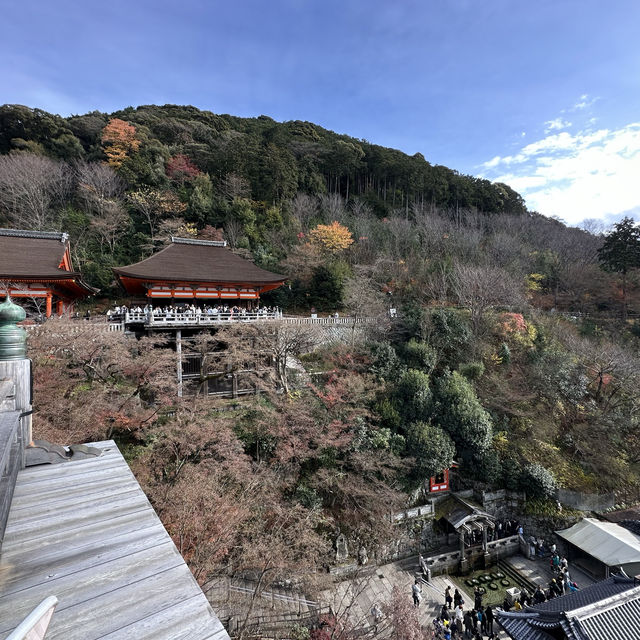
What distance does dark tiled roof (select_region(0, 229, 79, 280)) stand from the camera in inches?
516

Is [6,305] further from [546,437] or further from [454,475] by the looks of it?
[546,437]

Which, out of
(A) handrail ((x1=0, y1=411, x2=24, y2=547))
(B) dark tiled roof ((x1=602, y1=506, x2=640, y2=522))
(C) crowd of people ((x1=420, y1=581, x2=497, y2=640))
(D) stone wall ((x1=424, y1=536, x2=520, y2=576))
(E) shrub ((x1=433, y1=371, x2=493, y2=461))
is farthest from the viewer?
(E) shrub ((x1=433, y1=371, x2=493, y2=461))

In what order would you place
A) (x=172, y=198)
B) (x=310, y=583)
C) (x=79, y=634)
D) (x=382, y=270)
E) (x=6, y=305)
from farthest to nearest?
(x=172, y=198)
(x=382, y=270)
(x=310, y=583)
(x=6, y=305)
(x=79, y=634)

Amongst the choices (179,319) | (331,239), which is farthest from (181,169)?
(179,319)

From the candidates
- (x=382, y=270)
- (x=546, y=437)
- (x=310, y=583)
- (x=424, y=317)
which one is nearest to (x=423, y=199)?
(x=382, y=270)

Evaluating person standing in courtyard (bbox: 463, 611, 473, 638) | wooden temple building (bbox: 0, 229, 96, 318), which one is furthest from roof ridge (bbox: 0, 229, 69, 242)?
person standing in courtyard (bbox: 463, 611, 473, 638)

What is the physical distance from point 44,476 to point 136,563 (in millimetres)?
1719

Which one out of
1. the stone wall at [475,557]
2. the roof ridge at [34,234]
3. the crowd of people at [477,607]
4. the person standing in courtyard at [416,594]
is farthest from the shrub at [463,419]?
the roof ridge at [34,234]

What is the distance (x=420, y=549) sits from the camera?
11844 millimetres

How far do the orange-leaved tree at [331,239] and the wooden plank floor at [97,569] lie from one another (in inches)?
902

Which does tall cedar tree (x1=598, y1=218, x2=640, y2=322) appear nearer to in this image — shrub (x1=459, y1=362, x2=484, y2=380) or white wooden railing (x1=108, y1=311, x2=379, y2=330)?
shrub (x1=459, y1=362, x2=484, y2=380)

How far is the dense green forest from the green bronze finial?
5.53 m

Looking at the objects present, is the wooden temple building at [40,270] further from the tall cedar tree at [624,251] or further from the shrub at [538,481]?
the tall cedar tree at [624,251]

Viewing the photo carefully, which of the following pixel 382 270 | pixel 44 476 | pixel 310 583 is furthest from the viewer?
pixel 382 270
